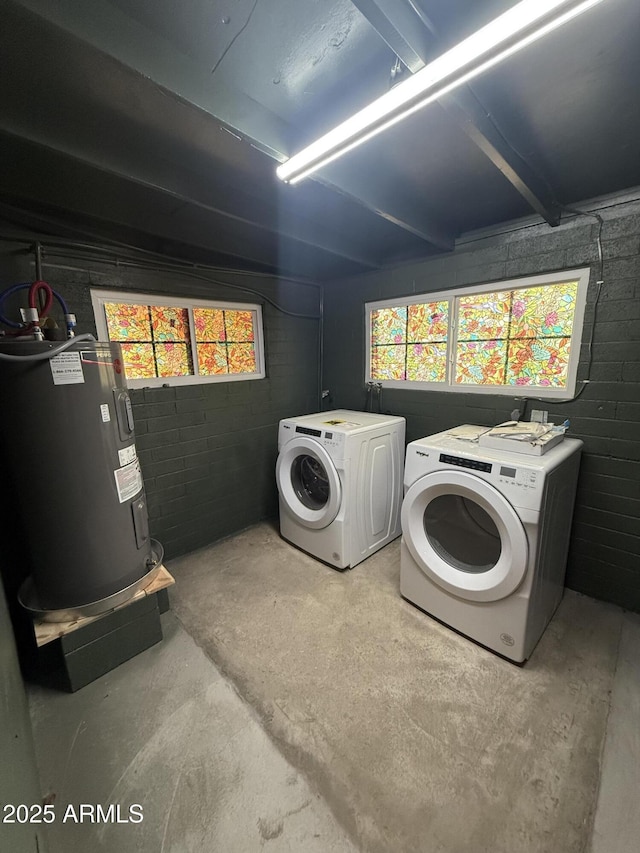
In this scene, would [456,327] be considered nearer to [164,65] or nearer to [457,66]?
[457,66]

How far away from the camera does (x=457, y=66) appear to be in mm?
806

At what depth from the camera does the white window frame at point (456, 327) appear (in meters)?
1.96

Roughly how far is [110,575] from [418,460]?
160 centimetres

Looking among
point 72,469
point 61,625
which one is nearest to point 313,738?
point 61,625

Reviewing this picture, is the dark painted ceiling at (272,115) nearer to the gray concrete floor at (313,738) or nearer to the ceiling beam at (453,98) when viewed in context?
the ceiling beam at (453,98)

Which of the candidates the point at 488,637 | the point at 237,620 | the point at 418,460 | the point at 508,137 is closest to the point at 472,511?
the point at 418,460

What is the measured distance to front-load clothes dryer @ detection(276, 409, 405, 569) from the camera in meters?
2.19

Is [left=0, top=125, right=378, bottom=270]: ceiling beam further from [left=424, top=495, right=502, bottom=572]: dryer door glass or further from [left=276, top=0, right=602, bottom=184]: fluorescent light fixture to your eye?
[left=424, top=495, right=502, bottom=572]: dryer door glass

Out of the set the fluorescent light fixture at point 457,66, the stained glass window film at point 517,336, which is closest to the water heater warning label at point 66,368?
the fluorescent light fixture at point 457,66

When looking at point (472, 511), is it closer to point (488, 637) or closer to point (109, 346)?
point (488, 637)

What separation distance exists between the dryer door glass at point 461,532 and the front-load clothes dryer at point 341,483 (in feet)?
1.81

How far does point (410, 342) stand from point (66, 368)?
2.29 meters

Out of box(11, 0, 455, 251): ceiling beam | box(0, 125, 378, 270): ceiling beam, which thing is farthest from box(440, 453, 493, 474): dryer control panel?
box(0, 125, 378, 270): ceiling beam

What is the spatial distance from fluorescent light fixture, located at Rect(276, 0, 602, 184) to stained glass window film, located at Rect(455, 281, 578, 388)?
1.58 meters
